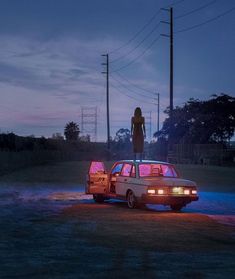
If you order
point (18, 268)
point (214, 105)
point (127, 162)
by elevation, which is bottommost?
point (18, 268)

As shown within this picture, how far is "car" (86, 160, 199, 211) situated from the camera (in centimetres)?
1950

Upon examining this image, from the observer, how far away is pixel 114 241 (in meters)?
12.8

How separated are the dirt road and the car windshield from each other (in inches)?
44.3

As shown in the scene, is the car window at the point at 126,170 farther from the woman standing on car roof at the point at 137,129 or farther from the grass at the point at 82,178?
the grass at the point at 82,178

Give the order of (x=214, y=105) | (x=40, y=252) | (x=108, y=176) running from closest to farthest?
(x=40, y=252) < (x=108, y=176) < (x=214, y=105)

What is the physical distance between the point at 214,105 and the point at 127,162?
71.1m

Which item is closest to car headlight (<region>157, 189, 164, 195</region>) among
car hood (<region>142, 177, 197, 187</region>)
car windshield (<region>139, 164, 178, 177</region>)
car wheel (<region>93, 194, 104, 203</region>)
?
car hood (<region>142, 177, 197, 187</region>)

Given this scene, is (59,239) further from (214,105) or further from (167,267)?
(214,105)

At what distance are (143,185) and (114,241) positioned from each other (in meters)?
6.98

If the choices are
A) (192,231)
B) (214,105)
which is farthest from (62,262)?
(214,105)

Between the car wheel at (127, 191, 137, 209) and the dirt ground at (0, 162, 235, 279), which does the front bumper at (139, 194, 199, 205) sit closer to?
the dirt ground at (0, 162, 235, 279)

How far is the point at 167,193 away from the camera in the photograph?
1952 centimetres

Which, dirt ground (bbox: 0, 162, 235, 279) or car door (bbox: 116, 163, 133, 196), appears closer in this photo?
dirt ground (bbox: 0, 162, 235, 279)

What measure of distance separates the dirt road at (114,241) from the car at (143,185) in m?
0.42
